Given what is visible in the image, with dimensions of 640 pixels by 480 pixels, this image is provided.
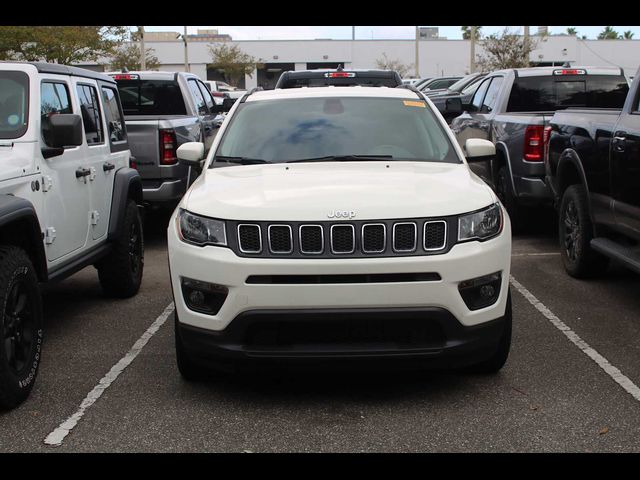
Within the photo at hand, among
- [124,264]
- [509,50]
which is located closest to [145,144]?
[124,264]

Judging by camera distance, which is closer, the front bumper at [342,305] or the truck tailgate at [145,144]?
the front bumper at [342,305]

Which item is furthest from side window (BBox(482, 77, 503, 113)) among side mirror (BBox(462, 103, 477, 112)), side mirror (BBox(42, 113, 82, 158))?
side mirror (BBox(42, 113, 82, 158))

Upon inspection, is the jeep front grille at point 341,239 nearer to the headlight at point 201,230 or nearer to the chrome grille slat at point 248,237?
the chrome grille slat at point 248,237

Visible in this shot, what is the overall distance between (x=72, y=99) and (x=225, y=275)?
2578mm

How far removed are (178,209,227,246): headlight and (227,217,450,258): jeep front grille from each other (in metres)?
0.14

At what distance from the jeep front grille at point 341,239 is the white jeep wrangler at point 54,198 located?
130 cm

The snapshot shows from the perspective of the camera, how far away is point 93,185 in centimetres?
632

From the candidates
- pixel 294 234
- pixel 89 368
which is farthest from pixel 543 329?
pixel 89 368

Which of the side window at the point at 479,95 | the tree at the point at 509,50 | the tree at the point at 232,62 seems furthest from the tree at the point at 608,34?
the side window at the point at 479,95

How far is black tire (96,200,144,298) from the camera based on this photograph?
6828 millimetres

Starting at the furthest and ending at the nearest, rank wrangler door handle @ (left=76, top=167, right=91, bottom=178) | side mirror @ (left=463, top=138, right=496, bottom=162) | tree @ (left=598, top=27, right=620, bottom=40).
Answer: tree @ (left=598, top=27, right=620, bottom=40)
wrangler door handle @ (left=76, top=167, right=91, bottom=178)
side mirror @ (left=463, top=138, right=496, bottom=162)

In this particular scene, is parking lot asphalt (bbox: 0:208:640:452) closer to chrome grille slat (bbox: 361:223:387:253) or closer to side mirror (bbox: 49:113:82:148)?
chrome grille slat (bbox: 361:223:387:253)

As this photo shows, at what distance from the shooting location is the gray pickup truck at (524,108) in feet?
29.0

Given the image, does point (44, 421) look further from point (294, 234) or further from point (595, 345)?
point (595, 345)
